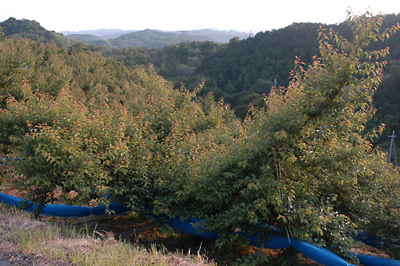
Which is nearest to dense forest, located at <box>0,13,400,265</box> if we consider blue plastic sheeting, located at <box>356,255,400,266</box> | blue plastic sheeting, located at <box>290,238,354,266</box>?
blue plastic sheeting, located at <box>290,238,354,266</box>

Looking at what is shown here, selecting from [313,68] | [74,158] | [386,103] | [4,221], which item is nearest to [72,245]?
[4,221]

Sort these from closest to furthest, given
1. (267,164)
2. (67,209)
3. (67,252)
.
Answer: (67,252) → (267,164) → (67,209)

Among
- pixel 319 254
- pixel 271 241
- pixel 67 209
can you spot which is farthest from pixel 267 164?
pixel 67 209

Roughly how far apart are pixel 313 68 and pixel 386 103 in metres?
39.3

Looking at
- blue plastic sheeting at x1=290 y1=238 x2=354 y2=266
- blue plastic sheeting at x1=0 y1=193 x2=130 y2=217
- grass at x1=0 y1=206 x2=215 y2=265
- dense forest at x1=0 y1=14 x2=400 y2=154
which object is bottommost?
blue plastic sheeting at x1=0 y1=193 x2=130 y2=217

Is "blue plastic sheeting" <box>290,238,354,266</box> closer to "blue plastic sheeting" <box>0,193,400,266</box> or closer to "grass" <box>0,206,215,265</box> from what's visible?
"blue plastic sheeting" <box>0,193,400,266</box>

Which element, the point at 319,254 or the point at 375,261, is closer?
the point at 319,254

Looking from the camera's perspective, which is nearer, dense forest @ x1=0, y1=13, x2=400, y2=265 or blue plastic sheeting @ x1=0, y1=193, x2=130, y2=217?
dense forest @ x1=0, y1=13, x2=400, y2=265

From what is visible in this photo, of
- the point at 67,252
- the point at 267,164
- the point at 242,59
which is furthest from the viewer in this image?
the point at 242,59

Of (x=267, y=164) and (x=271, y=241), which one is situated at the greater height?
(x=267, y=164)

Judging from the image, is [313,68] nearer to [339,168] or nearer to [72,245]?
[339,168]

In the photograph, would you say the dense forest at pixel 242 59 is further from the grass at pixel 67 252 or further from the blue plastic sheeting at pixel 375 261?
the grass at pixel 67 252

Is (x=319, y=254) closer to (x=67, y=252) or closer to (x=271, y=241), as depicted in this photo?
(x=271, y=241)

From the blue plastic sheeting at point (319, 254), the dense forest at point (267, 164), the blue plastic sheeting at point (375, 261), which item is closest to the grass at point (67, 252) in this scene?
the dense forest at point (267, 164)
